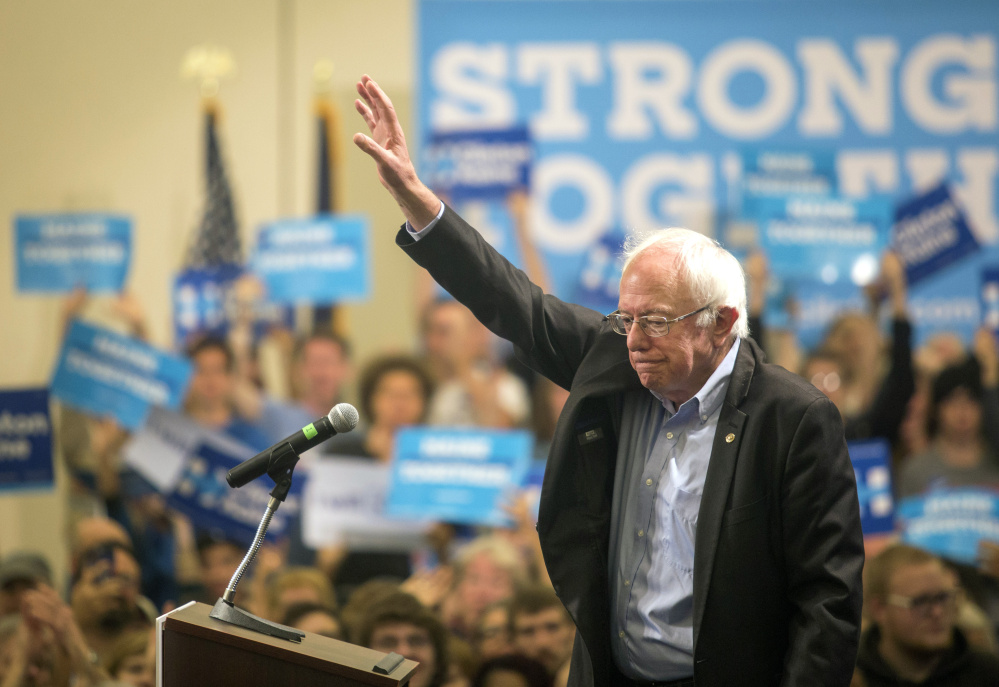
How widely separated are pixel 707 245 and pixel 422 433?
285 centimetres

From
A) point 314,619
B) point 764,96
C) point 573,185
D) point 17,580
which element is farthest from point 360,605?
point 764,96

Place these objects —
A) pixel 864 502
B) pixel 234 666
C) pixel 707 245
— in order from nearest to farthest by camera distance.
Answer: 1. pixel 234 666
2. pixel 707 245
3. pixel 864 502

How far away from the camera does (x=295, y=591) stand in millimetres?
3574

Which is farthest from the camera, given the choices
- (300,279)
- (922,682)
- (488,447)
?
(300,279)

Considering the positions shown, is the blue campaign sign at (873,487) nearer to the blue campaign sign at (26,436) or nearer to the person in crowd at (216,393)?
the person in crowd at (216,393)

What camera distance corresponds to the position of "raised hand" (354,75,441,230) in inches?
61.6

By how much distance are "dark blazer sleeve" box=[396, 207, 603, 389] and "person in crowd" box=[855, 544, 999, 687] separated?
1964 mm

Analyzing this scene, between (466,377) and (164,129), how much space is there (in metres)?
2.18

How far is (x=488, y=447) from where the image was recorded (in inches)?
167

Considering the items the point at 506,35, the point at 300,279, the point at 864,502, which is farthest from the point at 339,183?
the point at 864,502

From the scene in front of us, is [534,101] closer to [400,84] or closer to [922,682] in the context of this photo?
[400,84]

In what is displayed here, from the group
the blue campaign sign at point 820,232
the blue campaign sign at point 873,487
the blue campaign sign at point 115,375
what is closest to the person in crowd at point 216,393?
the blue campaign sign at point 115,375

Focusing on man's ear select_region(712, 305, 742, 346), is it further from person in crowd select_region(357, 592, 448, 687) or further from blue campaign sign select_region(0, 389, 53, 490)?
blue campaign sign select_region(0, 389, 53, 490)

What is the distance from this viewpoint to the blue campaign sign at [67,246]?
15.1ft
